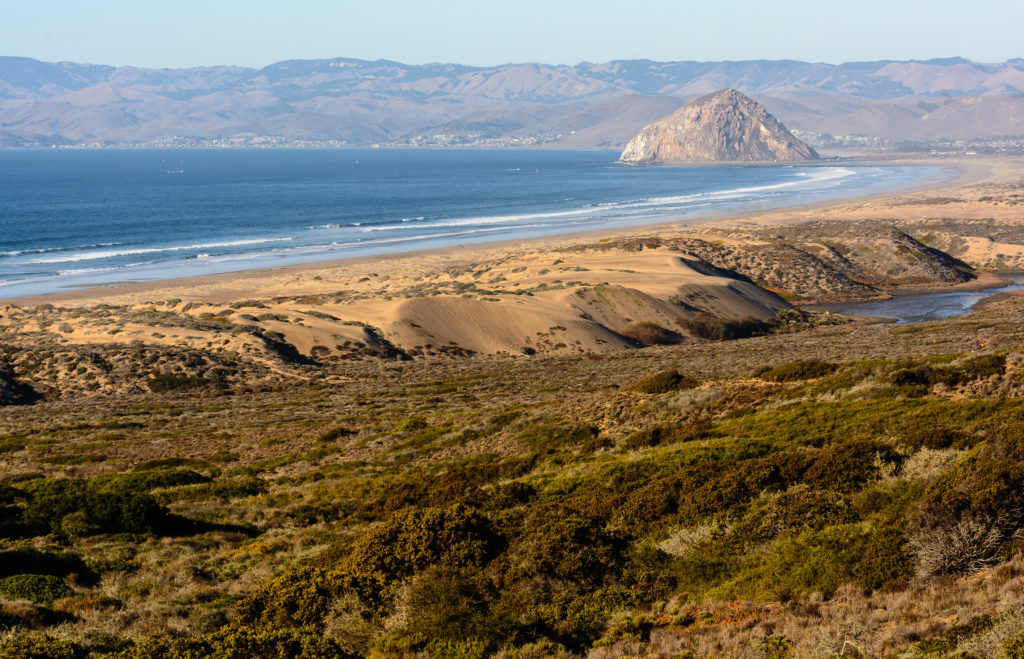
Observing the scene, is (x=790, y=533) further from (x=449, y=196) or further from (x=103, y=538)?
(x=449, y=196)

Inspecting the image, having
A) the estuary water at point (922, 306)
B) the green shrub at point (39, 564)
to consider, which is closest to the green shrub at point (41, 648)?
the green shrub at point (39, 564)

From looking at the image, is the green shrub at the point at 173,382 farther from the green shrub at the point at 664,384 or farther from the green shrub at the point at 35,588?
the green shrub at the point at 35,588

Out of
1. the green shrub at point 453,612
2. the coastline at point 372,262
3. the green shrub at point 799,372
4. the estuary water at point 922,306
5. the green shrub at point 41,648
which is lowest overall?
the estuary water at point 922,306

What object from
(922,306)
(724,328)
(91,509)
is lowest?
(922,306)

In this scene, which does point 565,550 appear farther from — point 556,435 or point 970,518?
point 556,435

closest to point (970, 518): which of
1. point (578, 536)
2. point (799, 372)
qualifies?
point (578, 536)

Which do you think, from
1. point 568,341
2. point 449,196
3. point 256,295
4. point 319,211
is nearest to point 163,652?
point 568,341

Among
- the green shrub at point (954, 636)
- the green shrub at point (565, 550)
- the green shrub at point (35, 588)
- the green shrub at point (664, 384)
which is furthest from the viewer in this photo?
the green shrub at point (664, 384)
